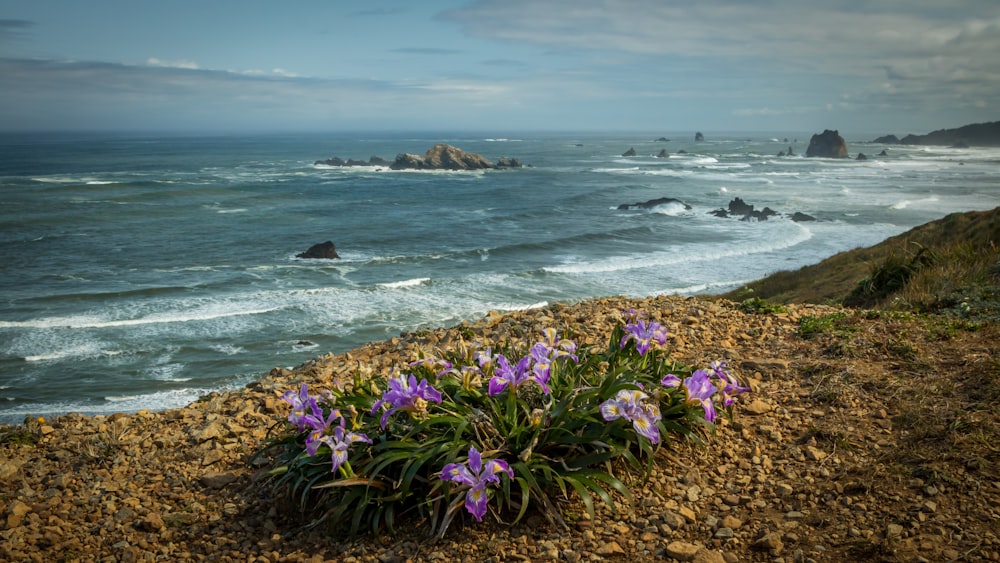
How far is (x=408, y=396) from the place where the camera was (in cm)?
307

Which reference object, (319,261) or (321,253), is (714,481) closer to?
(319,261)

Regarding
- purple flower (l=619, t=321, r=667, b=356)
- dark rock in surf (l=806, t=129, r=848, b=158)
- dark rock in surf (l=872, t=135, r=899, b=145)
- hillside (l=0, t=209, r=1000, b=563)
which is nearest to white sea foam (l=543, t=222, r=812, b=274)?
hillside (l=0, t=209, r=1000, b=563)

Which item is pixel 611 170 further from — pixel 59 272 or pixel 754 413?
pixel 754 413

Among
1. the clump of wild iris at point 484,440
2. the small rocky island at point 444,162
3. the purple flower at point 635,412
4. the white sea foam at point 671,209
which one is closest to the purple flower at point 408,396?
the clump of wild iris at point 484,440

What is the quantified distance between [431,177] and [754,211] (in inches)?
1280

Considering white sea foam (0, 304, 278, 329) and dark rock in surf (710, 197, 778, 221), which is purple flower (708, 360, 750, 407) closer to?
white sea foam (0, 304, 278, 329)

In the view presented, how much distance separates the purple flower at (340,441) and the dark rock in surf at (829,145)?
95.0m

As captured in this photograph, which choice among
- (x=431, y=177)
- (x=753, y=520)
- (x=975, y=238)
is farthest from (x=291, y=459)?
(x=431, y=177)

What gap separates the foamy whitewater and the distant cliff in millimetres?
42611

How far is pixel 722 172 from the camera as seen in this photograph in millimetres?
65312

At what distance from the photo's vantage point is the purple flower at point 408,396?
121 inches

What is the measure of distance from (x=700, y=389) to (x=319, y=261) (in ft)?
78.7

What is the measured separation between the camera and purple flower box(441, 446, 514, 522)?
2701 millimetres

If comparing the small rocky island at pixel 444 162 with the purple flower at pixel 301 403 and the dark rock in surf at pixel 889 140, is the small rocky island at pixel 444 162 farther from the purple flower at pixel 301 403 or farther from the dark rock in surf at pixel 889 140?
the dark rock in surf at pixel 889 140
